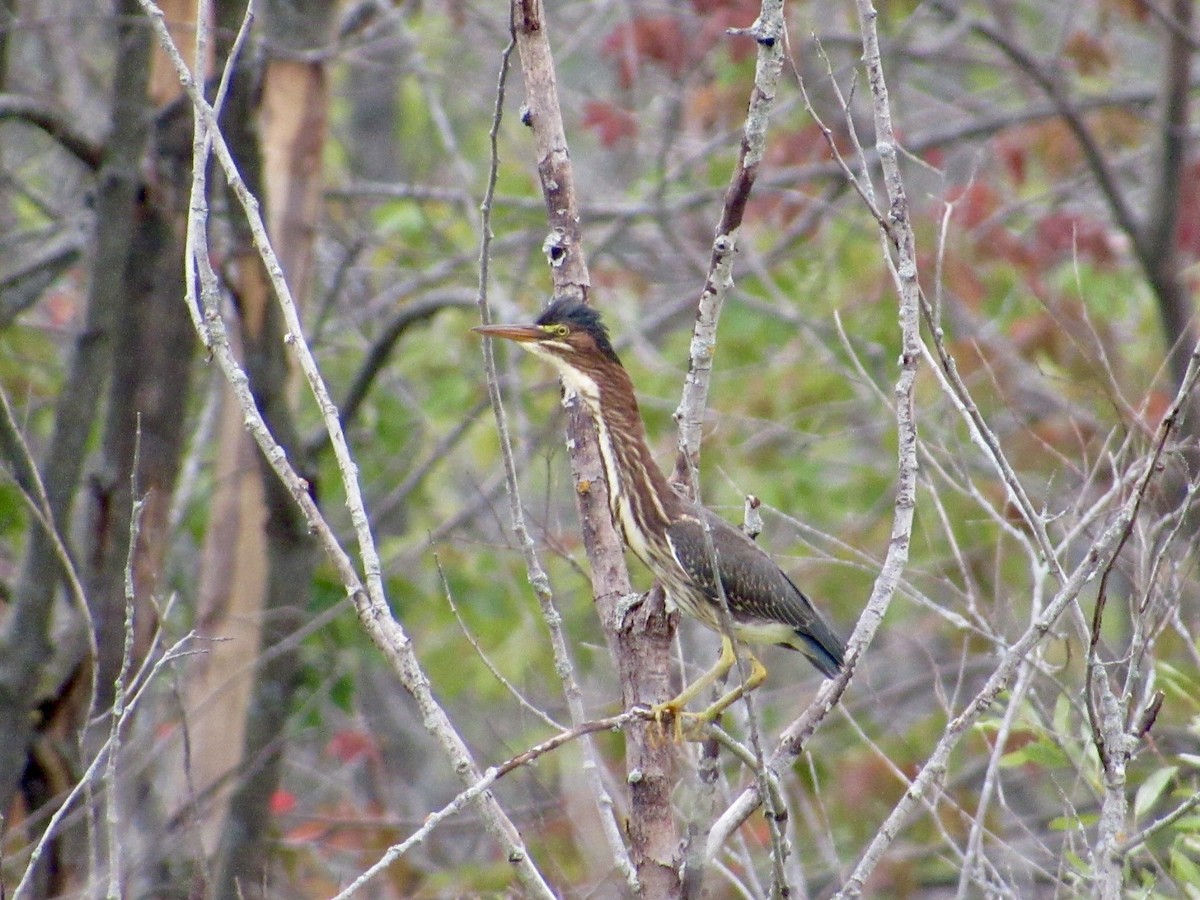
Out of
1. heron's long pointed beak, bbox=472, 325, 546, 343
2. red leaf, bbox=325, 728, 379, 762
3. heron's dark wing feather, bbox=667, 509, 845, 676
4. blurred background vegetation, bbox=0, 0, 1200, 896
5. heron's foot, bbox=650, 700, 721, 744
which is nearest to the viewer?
heron's foot, bbox=650, 700, 721, 744

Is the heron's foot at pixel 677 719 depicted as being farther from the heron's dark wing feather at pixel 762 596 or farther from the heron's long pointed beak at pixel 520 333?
the heron's long pointed beak at pixel 520 333

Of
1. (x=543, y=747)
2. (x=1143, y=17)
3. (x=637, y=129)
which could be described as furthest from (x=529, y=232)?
(x=543, y=747)

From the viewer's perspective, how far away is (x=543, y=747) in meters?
2.59

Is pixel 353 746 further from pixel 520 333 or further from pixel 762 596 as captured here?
pixel 520 333

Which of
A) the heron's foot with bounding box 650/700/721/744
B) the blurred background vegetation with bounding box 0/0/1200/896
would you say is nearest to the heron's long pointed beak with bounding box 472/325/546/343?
the blurred background vegetation with bounding box 0/0/1200/896

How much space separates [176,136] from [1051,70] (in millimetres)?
4105

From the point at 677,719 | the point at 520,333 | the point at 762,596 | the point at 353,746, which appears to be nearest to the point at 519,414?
the point at 762,596

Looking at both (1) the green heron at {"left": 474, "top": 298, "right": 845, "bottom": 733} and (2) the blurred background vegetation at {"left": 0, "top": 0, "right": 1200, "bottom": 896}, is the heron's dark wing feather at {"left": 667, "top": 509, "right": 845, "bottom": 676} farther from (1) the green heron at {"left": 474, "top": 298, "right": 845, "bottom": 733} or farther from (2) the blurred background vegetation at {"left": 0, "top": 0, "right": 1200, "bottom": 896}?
(2) the blurred background vegetation at {"left": 0, "top": 0, "right": 1200, "bottom": 896}

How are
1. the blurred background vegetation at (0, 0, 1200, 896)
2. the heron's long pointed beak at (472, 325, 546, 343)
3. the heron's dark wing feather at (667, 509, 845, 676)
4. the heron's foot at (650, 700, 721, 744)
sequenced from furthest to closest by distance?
the blurred background vegetation at (0, 0, 1200, 896) → the heron's dark wing feather at (667, 509, 845, 676) → the heron's long pointed beak at (472, 325, 546, 343) → the heron's foot at (650, 700, 721, 744)

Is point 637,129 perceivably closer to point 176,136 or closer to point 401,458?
point 401,458

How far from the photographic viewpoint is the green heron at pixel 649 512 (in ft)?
13.3

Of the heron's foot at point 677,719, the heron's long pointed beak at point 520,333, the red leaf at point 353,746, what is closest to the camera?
the heron's foot at point 677,719

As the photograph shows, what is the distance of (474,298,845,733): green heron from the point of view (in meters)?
4.05

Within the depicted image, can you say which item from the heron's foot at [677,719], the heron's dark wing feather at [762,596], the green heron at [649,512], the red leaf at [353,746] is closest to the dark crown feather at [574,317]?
the green heron at [649,512]
